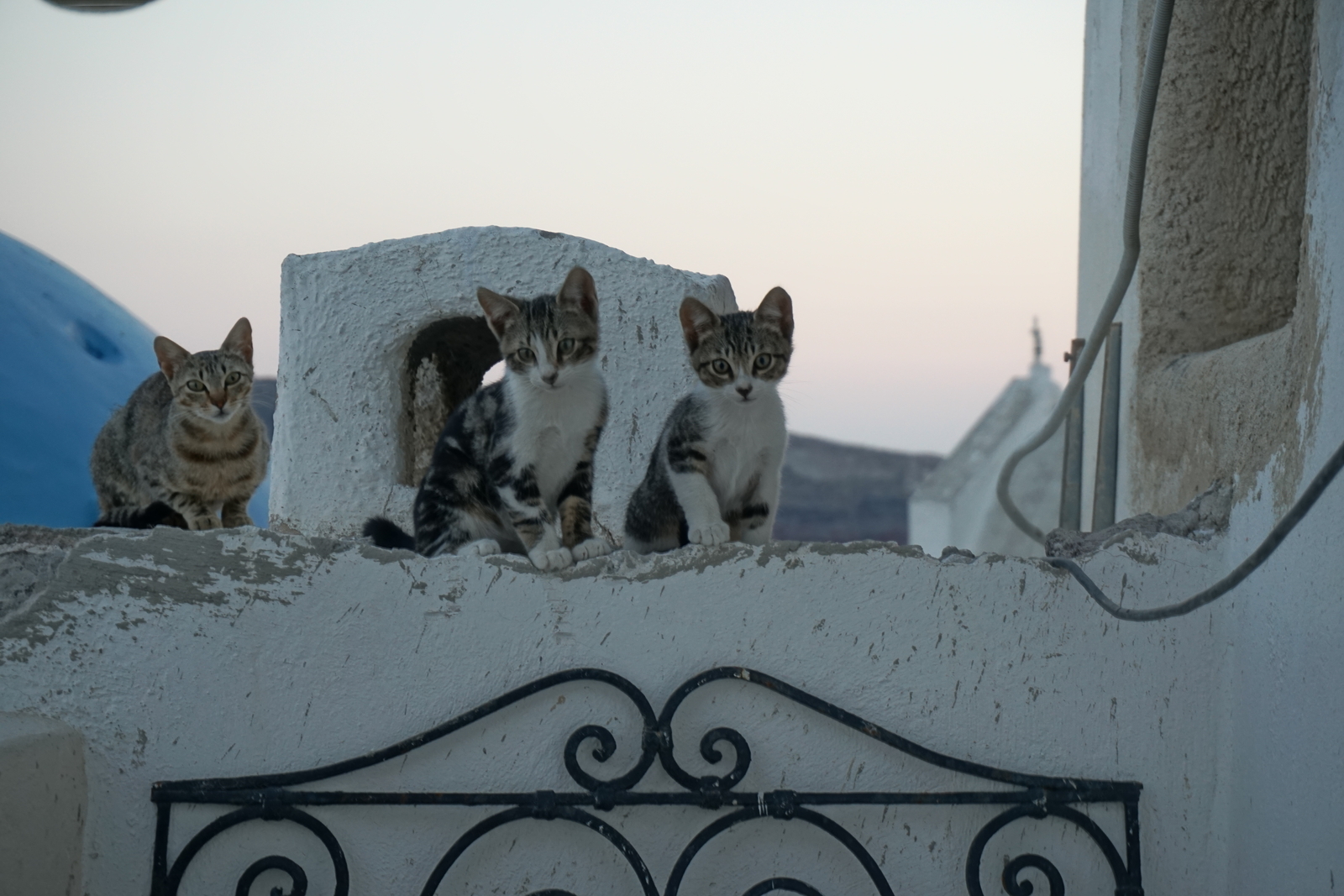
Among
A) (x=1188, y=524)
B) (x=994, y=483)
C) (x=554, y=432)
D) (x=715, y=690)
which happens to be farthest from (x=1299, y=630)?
(x=994, y=483)

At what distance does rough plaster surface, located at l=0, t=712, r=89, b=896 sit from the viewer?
1449 mm

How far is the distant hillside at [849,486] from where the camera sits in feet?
47.6

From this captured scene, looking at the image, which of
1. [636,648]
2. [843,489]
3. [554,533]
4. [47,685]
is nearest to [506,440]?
[554,533]

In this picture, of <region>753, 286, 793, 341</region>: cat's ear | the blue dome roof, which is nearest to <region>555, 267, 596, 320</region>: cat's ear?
<region>753, 286, 793, 341</region>: cat's ear

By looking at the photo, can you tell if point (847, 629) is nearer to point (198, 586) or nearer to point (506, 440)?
point (506, 440)

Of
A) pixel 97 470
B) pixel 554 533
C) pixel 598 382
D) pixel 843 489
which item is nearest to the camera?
pixel 554 533

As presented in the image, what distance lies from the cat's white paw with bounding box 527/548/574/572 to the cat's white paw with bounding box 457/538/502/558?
0.10 metres

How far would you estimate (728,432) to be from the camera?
1856mm

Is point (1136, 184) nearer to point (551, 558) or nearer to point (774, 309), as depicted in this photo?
point (774, 309)

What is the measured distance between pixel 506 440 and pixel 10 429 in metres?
2.41

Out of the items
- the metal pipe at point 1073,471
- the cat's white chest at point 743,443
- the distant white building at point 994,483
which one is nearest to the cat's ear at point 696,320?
the cat's white chest at point 743,443

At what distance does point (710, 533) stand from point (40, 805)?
1035 millimetres

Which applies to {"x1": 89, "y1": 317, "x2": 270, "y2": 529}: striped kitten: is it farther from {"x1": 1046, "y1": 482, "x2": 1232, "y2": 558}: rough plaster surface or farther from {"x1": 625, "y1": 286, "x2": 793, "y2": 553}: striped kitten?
{"x1": 1046, "y1": 482, "x2": 1232, "y2": 558}: rough plaster surface

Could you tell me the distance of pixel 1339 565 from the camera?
4.28ft
